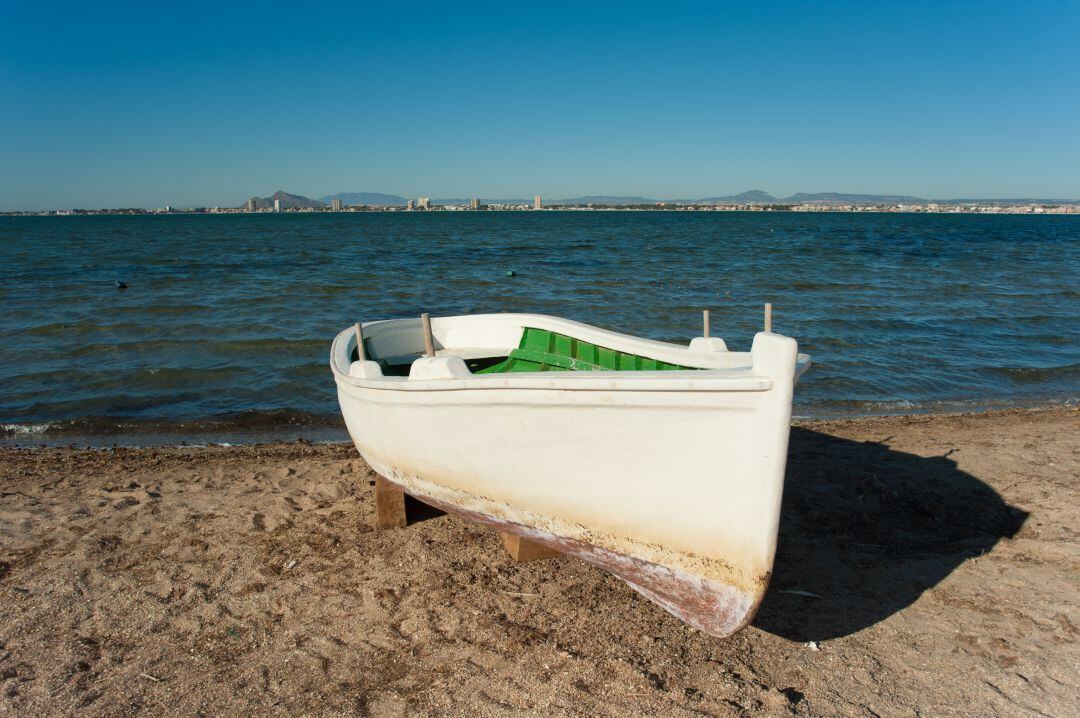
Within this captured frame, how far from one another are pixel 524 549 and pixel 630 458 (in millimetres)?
1454

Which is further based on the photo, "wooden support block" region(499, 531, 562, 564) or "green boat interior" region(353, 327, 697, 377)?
"green boat interior" region(353, 327, 697, 377)

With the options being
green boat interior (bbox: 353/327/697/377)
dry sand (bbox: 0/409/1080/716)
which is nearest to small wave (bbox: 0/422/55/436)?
dry sand (bbox: 0/409/1080/716)

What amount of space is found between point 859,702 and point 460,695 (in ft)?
6.31

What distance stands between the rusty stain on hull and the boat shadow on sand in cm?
54

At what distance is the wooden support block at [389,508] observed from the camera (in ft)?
17.2

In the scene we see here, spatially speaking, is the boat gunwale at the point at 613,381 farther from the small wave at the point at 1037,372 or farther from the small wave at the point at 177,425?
the small wave at the point at 1037,372

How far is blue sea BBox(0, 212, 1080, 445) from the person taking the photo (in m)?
9.18

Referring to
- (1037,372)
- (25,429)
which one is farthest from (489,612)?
(1037,372)

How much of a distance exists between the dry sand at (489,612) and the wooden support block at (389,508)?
0.53 ft

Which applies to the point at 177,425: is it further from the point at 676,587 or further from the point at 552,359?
the point at 676,587

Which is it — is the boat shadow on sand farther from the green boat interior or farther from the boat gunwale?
the green boat interior

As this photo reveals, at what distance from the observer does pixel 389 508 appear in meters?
5.27

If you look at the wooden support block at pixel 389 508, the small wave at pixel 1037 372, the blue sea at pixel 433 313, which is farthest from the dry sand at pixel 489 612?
the small wave at pixel 1037 372

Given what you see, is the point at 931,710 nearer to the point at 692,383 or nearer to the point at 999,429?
the point at 692,383
